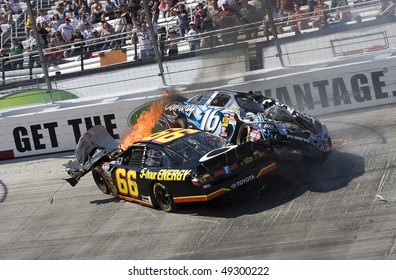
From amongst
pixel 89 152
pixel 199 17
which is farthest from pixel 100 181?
pixel 199 17

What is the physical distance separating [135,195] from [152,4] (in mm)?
6048

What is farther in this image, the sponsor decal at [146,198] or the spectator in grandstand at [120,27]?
the spectator in grandstand at [120,27]

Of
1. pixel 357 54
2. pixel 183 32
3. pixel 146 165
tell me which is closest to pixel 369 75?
pixel 357 54

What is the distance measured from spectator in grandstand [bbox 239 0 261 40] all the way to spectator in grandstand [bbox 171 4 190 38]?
4.54 feet

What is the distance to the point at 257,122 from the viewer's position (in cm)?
1169

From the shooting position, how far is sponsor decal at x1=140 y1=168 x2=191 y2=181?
10.1 metres

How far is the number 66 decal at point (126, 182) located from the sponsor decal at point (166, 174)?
30cm

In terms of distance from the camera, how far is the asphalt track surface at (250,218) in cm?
864

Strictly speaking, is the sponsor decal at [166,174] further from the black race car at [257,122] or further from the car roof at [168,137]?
the black race car at [257,122]

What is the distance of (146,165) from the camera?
35.6 ft

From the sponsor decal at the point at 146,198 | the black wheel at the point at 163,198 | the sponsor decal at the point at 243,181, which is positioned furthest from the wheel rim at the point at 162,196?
the sponsor decal at the point at 243,181

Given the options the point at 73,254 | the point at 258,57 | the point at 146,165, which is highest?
the point at 258,57

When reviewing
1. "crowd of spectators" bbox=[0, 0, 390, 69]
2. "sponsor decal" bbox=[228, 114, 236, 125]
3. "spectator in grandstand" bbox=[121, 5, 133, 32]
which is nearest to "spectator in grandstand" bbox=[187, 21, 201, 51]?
"crowd of spectators" bbox=[0, 0, 390, 69]
